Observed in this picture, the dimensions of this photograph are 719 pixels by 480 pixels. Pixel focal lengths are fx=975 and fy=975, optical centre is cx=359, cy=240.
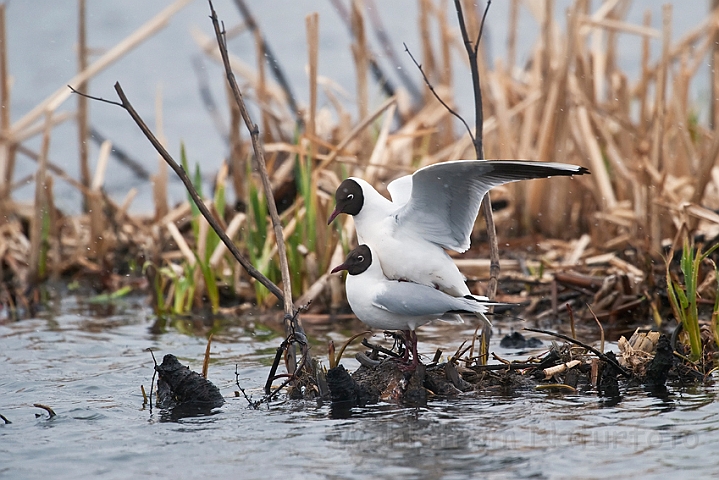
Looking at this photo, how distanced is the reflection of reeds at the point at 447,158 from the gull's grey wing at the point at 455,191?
1.76 meters

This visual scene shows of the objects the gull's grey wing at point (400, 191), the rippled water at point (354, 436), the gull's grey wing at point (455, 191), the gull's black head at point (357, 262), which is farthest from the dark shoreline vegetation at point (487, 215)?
the rippled water at point (354, 436)

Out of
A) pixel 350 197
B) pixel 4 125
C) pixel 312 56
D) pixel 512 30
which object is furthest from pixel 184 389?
pixel 512 30

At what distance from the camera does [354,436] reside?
407 cm

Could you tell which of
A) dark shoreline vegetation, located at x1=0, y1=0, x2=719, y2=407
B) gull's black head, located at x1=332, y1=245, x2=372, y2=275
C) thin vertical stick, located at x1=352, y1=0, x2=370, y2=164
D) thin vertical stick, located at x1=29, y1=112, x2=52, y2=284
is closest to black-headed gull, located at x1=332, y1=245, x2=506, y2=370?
gull's black head, located at x1=332, y1=245, x2=372, y2=275

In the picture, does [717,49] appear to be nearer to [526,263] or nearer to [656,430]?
[526,263]

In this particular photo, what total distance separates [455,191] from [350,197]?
642 millimetres

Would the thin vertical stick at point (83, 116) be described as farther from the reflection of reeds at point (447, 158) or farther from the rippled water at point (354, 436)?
the rippled water at point (354, 436)

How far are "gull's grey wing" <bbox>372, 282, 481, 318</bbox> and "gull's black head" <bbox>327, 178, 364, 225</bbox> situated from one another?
31.2 inches

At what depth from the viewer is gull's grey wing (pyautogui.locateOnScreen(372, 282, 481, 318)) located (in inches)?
182

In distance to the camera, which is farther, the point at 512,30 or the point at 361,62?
the point at 512,30

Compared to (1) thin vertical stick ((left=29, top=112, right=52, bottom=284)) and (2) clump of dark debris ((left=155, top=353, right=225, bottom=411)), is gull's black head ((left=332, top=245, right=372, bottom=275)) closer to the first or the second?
(2) clump of dark debris ((left=155, top=353, right=225, bottom=411))

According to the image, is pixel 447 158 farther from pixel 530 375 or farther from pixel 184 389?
pixel 184 389

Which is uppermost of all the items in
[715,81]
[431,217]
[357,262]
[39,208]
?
[715,81]

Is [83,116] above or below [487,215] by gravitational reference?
above
